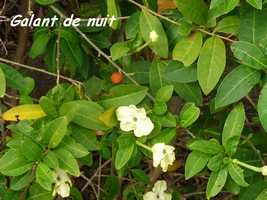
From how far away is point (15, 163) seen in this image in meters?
1.50

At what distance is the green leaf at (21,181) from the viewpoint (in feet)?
5.18

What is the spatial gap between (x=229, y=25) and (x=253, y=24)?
0.06 meters

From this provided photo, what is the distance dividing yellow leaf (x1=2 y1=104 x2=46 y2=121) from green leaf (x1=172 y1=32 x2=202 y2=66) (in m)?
0.32

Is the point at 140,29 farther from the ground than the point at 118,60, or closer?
farther from the ground

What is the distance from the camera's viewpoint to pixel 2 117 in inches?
65.4

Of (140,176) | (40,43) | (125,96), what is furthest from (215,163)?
(40,43)

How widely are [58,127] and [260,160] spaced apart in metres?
0.55

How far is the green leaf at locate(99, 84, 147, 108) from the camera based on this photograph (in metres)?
1.58

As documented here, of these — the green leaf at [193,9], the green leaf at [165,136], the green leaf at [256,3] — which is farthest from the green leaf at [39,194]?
the green leaf at [256,3]

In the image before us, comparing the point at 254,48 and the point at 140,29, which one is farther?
the point at 140,29

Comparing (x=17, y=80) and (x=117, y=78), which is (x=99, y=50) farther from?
(x=17, y=80)

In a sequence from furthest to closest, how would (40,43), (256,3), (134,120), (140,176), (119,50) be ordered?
(140,176), (40,43), (119,50), (134,120), (256,3)

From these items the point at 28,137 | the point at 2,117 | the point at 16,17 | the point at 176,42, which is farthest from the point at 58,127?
the point at 16,17

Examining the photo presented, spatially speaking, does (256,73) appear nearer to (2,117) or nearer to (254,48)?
(254,48)
